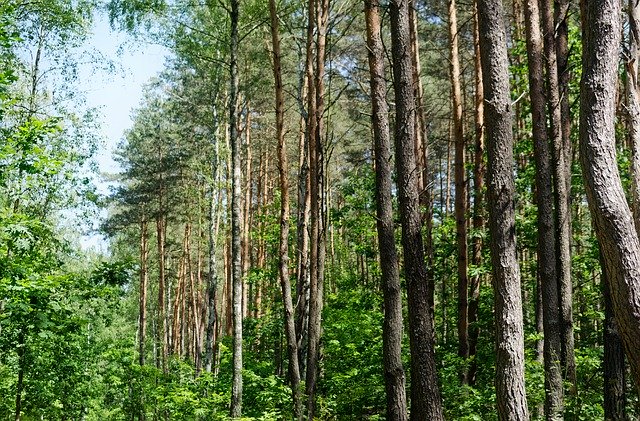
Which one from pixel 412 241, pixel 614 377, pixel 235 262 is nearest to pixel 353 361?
pixel 235 262

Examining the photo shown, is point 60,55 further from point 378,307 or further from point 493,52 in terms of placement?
point 493,52

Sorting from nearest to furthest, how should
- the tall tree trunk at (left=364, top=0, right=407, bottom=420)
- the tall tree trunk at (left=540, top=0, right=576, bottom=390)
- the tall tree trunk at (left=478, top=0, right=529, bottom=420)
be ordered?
1. the tall tree trunk at (left=478, top=0, right=529, bottom=420)
2. the tall tree trunk at (left=364, top=0, right=407, bottom=420)
3. the tall tree trunk at (left=540, top=0, right=576, bottom=390)

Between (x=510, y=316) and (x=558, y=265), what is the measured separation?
4.07 metres

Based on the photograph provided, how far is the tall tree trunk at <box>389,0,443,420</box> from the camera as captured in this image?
6645mm

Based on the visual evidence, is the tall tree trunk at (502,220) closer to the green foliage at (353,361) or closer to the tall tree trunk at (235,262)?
the green foliage at (353,361)

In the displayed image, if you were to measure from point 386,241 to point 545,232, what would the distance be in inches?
116

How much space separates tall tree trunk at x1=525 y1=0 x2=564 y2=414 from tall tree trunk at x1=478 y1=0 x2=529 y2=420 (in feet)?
9.57

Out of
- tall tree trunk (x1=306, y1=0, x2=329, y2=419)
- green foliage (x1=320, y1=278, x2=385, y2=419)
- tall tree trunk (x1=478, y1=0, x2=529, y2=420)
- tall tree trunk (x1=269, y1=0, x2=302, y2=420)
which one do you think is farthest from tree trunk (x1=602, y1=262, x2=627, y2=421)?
tall tree trunk (x1=269, y1=0, x2=302, y2=420)

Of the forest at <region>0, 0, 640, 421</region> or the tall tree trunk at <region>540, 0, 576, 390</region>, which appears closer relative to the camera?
the forest at <region>0, 0, 640, 421</region>

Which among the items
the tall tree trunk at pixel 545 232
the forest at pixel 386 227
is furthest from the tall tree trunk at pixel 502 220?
the tall tree trunk at pixel 545 232

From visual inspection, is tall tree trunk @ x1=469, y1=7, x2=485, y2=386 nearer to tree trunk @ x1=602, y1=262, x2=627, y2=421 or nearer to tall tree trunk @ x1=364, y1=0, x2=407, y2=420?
tree trunk @ x1=602, y1=262, x2=627, y2=421

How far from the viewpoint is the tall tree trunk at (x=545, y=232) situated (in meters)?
8.03

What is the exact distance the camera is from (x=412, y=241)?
712cm

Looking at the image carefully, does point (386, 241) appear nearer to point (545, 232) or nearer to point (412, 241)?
point (412, 241)
